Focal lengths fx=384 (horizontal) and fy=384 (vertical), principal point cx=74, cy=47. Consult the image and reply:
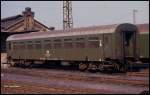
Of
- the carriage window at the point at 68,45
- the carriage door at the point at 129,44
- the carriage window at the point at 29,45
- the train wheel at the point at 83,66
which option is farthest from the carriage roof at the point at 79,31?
the train wheel at the point at 83,66

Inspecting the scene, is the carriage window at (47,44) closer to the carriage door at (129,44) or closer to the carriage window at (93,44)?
the carriage window at (93,44)

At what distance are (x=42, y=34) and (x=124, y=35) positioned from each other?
28.6 ft

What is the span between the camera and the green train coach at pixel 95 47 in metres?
24.1

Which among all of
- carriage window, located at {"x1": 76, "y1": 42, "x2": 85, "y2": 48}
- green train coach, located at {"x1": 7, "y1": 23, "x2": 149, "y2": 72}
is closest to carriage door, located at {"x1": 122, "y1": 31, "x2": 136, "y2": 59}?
green train coach, located at {"x1": 7, "y1": 23, "x2": 149, "y2": 72}

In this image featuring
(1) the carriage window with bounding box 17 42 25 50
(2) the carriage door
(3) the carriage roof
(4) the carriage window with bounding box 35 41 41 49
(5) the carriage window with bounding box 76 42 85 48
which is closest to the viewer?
(3) the carriage roof

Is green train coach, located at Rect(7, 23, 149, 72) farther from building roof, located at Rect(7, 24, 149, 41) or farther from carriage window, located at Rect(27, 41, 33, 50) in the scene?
carriage window, located at Rect(27, 41, 33, 50)

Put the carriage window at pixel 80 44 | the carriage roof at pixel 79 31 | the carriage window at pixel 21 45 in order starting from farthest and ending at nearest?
the carriage window at pixel 21 45 < the carriage window at pixel 80 44 < the carriage roof at pixel 79 31

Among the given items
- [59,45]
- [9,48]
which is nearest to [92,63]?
[59,45]

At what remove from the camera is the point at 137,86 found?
1725 centimetres

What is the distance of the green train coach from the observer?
79.0 feet

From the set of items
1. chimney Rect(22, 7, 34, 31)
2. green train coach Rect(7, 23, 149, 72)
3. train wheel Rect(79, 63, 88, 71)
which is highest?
chimney Rect(22, 7, 34, 31)

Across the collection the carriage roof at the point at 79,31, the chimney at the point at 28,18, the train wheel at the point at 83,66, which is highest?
the chimney at the point at 28,18

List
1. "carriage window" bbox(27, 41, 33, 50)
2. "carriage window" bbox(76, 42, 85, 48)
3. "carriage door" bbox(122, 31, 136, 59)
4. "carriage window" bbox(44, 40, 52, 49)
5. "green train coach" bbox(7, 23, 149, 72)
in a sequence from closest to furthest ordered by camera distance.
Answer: "green train coach" bbox(7, 23, 149, 72) < "carriage door" bbox(122, 31, 136, 59) < "carriage window" bbox(76, 42, 85, 48) < "carriage window" bbox(44, 40, 52, 49) < "carriage window" bbox(27, 41, 33, 50)

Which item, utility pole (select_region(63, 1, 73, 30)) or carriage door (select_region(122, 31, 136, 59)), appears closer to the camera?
carriage door (select_region(122, 31, 136, 59))
